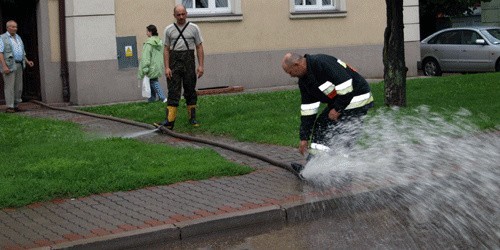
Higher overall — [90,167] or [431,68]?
[431,68]

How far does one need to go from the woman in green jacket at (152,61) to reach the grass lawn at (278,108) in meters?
0.67

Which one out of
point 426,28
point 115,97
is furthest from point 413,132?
point 426,28

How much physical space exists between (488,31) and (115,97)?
1290 centimetres

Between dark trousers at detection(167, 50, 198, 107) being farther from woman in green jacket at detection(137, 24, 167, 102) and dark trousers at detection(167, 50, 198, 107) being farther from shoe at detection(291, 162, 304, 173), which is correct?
woman in green jacket at detection(137, 24, 167, 102)

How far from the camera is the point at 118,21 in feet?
66.3

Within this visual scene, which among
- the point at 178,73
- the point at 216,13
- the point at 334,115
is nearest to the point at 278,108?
the point at 178,73

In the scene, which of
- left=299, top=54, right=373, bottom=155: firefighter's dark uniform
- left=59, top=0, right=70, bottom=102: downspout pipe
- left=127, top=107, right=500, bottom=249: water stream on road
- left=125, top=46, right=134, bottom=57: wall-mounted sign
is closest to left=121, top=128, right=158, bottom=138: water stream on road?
left=127, top=107, right=500, bottom=249: water stream on road

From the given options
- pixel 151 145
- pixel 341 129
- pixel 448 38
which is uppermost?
pixel 448 38

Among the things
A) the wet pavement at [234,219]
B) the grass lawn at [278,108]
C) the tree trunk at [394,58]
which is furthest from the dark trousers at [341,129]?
the tree trunk at [394,58]

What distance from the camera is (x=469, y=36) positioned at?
92.7 feet

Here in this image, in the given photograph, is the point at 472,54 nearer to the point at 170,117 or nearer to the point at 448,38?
the point at 448,38

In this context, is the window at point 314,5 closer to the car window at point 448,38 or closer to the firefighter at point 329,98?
the car window at point 448,38

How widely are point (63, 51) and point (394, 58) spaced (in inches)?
295

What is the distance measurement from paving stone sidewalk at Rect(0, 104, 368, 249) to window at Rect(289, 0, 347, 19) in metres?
12.1
